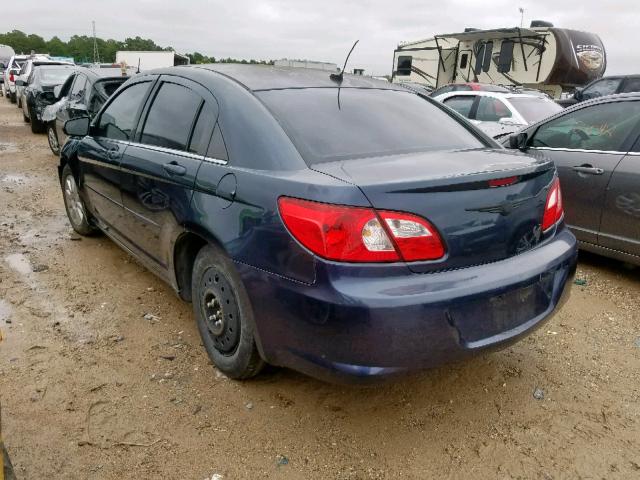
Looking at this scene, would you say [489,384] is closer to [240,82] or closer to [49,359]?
[240,82]

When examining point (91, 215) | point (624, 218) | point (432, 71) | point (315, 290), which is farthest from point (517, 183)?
point (432, 71)

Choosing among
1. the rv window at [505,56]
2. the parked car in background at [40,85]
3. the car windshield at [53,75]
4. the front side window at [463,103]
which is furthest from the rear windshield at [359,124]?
the rv window at [505,56]

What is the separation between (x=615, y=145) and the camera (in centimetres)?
418

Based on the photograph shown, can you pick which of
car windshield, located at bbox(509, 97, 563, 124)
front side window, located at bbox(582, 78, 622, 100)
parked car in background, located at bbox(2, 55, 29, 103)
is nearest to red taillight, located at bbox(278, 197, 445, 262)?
car windshield, located at bbox(509, 97, 563, 124)

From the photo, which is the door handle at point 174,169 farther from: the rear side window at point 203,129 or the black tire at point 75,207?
the black tire at point 75,207

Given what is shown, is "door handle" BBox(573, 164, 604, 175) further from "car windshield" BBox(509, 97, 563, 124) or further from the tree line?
the tree line

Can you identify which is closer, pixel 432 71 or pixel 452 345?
pixel 452 345

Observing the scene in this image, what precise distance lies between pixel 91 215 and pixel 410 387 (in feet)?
10.3

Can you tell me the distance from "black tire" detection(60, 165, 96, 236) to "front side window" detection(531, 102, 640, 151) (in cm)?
410

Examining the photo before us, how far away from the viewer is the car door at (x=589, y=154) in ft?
13.6

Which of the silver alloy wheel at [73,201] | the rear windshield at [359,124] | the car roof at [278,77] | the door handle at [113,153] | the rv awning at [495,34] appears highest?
the rv awning at [495,34]

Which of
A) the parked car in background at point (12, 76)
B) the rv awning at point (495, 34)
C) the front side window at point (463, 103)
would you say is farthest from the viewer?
the parked car in background at point (12, 76)

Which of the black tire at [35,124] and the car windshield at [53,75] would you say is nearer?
the black tire at [35,124]

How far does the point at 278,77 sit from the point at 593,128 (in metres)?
2.91
